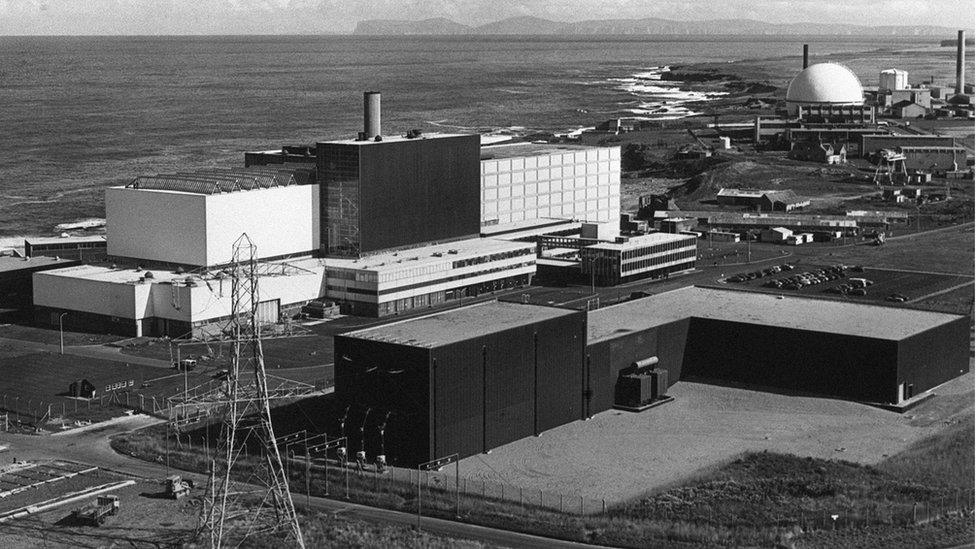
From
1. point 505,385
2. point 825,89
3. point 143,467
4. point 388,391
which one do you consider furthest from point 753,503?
point 825,89

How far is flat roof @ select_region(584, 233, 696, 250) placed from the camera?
52.2 metres

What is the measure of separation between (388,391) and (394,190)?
63.7 feet

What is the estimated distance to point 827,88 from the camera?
314ft

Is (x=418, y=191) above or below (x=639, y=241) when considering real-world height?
above

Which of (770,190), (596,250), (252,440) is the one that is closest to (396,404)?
(252,440)

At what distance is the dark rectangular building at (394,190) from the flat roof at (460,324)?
13289 mm

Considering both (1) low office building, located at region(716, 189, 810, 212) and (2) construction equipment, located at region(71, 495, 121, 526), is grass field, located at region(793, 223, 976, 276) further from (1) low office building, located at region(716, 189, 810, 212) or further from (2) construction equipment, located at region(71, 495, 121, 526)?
(2) construction equipment, located at region(71, 495, 121, 526)

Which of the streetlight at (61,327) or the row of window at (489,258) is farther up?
the row of window at (489,258)

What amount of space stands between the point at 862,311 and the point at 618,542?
16.5 m

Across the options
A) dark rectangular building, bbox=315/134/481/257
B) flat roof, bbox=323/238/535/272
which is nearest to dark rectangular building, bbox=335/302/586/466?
flat roof, bbox=323/238/535/272

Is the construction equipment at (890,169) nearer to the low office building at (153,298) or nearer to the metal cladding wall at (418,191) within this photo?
the metal cladding wall at (418,191)

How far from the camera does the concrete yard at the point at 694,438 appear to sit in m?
29.7

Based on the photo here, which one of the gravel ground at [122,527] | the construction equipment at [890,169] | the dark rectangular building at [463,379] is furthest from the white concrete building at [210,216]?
the construction equipment at [890,169]

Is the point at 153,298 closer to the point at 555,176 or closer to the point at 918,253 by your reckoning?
the point at 555,176
